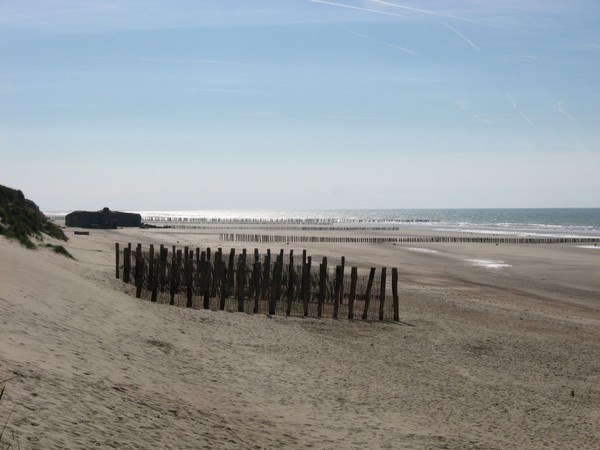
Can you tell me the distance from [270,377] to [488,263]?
38.2 meters

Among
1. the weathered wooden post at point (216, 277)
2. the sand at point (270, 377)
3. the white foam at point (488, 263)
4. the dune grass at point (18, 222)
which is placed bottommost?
the white foam at point (488, 263)

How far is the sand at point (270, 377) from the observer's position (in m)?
7.45

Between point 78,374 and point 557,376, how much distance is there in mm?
8517

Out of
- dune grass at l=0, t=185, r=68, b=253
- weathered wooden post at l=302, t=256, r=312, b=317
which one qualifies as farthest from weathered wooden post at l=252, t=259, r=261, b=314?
dune grass at l=0, t=185, r=68, b=253

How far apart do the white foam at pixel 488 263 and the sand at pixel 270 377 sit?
25.2 metres

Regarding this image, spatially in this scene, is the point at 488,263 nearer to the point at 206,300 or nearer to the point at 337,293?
the point at 337,293

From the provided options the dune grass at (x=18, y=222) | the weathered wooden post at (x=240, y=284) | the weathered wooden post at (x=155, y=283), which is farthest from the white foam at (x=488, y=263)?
the weathered wooden post at (x=155, y=283)

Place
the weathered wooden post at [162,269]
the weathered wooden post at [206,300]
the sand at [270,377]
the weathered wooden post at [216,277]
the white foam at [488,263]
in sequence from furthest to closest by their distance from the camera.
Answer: the white foam at [488,263] < the weathered wooden post at [162,269] < the weathered wooden post at [216,277] < the weathered wooden post at [206,300] < the sand at [270,377]

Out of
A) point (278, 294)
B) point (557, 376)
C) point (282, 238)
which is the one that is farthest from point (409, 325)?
point (282, 238)

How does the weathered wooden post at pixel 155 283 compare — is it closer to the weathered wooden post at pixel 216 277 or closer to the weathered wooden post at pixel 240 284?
the weathered wooden post at pixel 216 277

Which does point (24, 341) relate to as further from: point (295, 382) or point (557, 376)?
point (557, 376)

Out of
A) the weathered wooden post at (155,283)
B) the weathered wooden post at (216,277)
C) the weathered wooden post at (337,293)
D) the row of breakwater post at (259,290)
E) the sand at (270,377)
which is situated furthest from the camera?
the weathered wooden post at (216,277)

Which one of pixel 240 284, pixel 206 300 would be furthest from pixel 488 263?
pixel 206 300

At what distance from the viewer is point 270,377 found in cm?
1091
